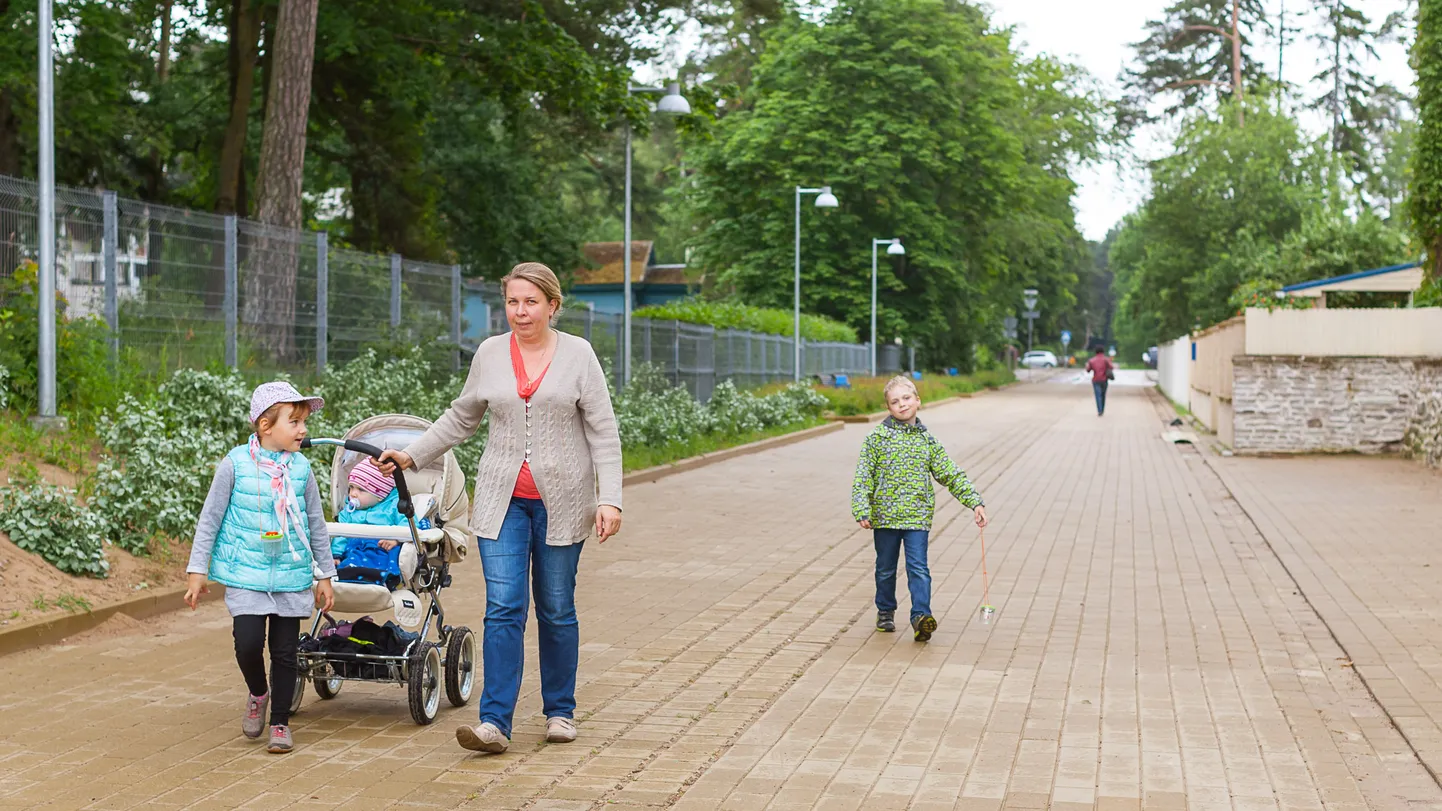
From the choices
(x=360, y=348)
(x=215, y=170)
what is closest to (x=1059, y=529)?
(x=360, y=348)

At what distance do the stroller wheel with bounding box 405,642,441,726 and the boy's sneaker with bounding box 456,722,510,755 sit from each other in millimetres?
539

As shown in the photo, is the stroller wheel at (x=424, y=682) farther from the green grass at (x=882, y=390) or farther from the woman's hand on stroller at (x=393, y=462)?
the green grass at (x=882, y=390)

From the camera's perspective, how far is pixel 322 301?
17.4 meters

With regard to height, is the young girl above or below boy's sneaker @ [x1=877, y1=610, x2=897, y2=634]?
above

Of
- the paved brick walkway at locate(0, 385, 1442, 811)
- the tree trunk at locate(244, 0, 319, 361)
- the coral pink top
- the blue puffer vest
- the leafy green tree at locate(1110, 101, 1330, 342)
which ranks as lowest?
the paved brick walkway at locate(0, 385, 1442, 811)

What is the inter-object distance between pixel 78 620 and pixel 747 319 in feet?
106

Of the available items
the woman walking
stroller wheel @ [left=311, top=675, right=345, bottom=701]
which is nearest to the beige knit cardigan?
the woman walking

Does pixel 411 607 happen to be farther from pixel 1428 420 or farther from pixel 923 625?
pixel 1428 420

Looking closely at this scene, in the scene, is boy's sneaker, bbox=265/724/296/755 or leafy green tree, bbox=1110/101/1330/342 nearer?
boy's sneaker, bbox=265/724/296/755

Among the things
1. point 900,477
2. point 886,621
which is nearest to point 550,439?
point 900,477

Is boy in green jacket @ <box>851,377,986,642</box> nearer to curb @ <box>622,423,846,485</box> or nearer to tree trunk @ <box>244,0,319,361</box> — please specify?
curb @ <box>622,423,846,485</box>

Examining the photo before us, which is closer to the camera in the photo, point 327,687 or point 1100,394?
point 327,687

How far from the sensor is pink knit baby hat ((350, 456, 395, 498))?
6.70 m

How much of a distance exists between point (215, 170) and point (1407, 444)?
22150mm
